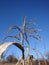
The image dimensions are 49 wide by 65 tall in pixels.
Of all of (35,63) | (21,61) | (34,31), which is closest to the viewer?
(21,61)

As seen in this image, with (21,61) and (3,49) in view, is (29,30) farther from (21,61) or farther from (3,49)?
(3,49)

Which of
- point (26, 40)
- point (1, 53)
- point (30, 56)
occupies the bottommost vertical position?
point (1, 53)

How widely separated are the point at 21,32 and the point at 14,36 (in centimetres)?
54

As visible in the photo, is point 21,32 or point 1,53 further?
A: point 21,32

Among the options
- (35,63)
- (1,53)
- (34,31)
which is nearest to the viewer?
(1,53)

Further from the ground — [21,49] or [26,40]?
[26,40]

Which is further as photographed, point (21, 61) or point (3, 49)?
point (21, 61)

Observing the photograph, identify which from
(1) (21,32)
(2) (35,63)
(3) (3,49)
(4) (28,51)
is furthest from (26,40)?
(3) (3,49)

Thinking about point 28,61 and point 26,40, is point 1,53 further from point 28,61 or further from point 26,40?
point 26,40

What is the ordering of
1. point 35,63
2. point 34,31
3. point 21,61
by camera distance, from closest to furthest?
point 21,61 → point 34,31 → point 35,63

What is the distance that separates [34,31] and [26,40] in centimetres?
79

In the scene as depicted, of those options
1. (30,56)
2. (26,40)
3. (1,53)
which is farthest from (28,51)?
(1,53)

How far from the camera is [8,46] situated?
9.59m

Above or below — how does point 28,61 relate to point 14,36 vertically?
below
